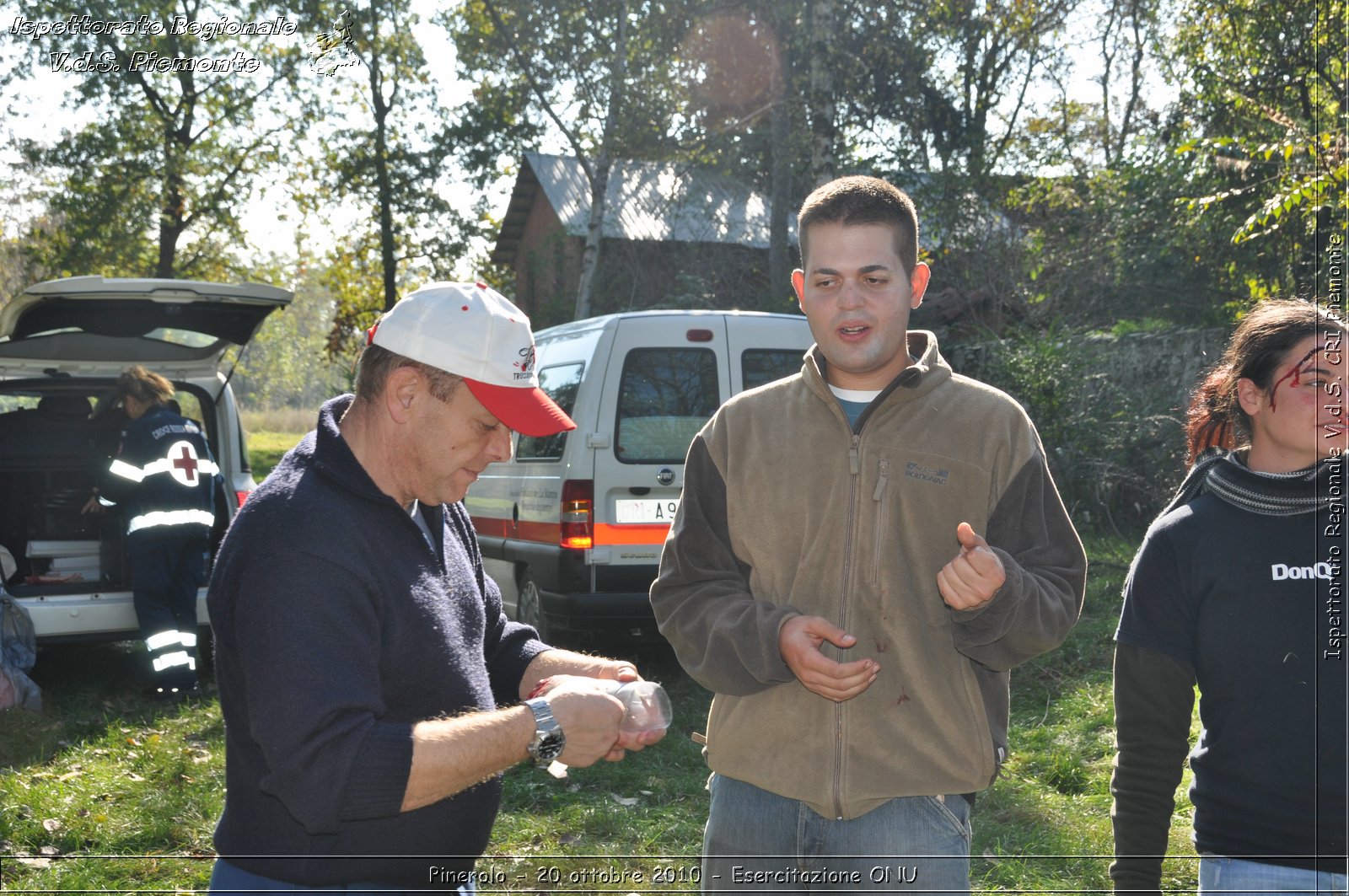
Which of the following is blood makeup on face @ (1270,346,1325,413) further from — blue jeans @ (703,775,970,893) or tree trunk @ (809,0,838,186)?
tree trunk @ (809,0,838,186)

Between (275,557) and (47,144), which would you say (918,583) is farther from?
(47,144)

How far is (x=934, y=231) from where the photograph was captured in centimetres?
1734

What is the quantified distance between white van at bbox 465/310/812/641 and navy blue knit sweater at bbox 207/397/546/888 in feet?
15.3

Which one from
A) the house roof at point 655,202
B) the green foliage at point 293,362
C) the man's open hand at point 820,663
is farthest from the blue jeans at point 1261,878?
the green foliage at point 293,362

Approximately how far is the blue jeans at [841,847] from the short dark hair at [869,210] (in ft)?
3.99

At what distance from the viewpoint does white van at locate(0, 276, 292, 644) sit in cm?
680

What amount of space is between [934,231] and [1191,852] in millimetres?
13799

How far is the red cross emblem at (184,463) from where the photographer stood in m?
7.19

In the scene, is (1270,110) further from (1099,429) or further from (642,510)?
(642,510)

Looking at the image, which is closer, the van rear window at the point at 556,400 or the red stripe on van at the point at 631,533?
the red stripe on van at the point at 631,533

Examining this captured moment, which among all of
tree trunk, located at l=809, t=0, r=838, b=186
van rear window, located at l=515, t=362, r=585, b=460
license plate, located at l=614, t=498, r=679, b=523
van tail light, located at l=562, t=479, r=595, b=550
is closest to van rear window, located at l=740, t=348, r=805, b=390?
license plate, located at l=614, t=498, r=679, b=523

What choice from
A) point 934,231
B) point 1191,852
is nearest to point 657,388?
point 1191,852

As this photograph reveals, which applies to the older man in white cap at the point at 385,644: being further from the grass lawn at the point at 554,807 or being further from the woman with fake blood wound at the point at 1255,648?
the grass lawn at the point at 554,807

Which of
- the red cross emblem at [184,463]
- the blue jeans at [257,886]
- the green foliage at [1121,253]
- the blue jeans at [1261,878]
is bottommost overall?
the blue jeans at [1261,878]
